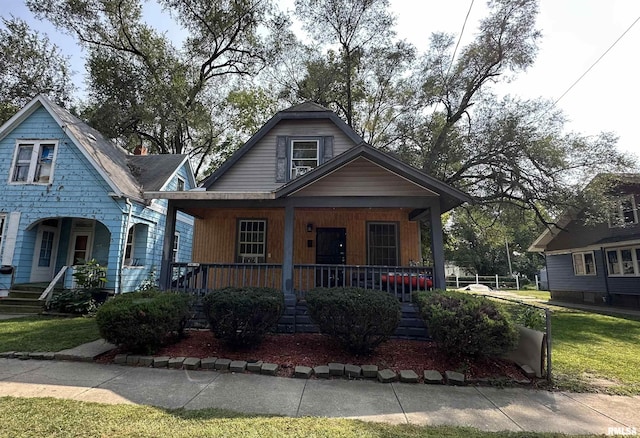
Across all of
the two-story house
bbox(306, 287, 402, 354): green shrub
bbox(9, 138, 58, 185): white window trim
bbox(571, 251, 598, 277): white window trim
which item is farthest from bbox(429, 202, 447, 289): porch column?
bbox(571, 251, 598, 277): white window trim

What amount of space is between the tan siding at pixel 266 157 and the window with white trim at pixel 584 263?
53.5ft

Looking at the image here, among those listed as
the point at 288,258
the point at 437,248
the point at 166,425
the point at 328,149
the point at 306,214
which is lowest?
the point at 166,425

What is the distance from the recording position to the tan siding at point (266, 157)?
10750 millimetres

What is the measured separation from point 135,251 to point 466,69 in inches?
712

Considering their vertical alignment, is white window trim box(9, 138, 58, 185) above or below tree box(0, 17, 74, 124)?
below

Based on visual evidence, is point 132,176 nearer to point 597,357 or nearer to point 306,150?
point 306,150

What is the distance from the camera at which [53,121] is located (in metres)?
11.8

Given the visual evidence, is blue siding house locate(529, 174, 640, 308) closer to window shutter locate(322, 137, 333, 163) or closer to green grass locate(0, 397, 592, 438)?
window shutter locate(322, 137, 333, 163)

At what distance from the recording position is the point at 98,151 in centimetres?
1224

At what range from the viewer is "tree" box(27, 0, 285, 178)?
17406mm

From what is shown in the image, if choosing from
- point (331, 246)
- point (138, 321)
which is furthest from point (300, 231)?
point (138, 321)

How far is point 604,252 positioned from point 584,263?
1806 millimetres

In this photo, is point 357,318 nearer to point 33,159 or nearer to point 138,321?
point 138,321

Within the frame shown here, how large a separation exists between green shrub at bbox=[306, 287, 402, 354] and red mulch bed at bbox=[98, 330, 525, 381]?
350mm
